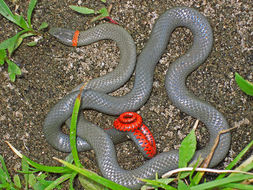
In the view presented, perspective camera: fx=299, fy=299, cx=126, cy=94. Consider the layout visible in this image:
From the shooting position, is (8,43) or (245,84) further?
(8,43)

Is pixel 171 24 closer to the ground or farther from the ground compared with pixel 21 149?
farther from the ground

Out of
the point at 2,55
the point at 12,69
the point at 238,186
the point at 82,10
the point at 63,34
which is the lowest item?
the point at 238,186

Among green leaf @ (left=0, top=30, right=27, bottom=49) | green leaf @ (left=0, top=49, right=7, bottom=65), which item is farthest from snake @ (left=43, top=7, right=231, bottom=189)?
green leaf @ (left=0, top=49, right=7, bottom=65)

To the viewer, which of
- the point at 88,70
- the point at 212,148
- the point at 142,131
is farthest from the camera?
Answer: the point at 88,70

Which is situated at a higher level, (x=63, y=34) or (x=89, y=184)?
(x=63, y=34)

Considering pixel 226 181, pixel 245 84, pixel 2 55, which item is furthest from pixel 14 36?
pixel 226 181

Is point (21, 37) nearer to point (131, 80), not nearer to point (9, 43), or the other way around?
point (9, 43)

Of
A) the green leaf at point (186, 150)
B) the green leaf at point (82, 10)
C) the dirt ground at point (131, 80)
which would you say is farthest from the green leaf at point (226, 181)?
the green leaf at point (82, 10)

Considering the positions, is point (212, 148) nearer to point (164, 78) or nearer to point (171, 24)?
point (164, 78)

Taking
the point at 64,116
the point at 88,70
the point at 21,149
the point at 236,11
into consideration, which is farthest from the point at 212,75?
the point at 21,149
